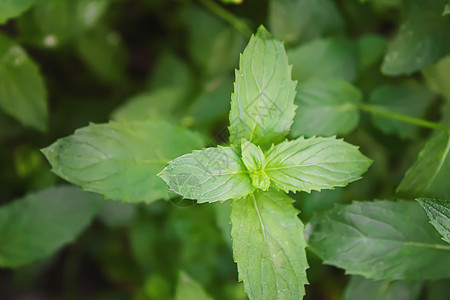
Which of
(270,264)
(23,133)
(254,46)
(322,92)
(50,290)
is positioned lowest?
(50,290)

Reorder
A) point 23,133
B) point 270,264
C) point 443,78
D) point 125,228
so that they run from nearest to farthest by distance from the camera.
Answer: point 270,264, point 443,78, point 23,133, point 125,228

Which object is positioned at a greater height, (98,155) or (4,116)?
(98,155)

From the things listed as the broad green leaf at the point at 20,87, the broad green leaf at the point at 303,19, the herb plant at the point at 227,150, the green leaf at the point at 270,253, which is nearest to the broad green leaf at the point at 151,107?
the herb plant at the point at 227,150

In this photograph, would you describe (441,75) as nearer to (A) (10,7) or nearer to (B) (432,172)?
(B) (432,172)

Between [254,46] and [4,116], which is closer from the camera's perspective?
[254,46]

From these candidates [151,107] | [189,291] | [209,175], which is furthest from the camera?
[151,107]

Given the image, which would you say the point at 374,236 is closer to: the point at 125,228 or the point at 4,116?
the point at 125,228

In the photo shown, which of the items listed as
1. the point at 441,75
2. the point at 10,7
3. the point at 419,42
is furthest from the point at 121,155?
the point at 441,75

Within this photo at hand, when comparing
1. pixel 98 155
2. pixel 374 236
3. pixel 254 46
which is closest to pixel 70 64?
pixel 98 155
